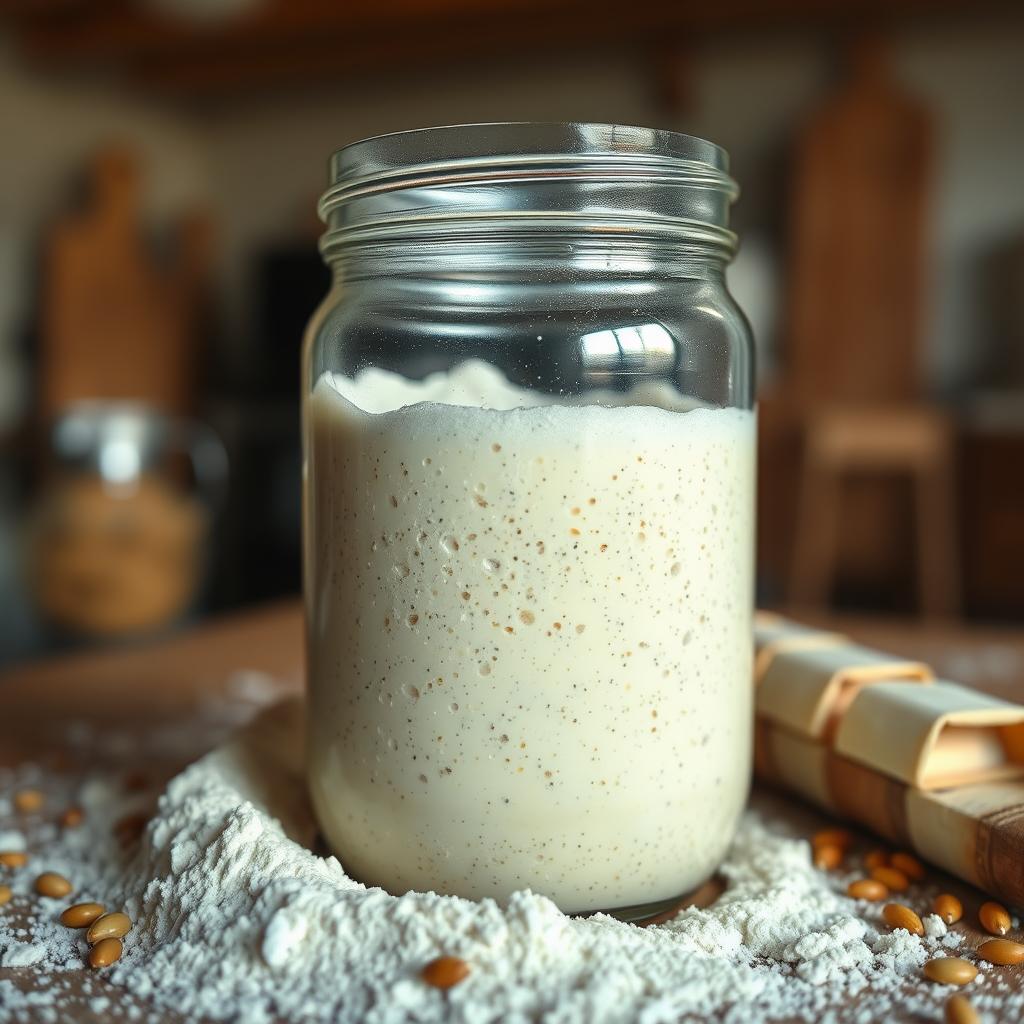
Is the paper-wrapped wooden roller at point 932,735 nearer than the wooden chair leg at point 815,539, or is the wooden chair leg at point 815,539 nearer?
the paper-wrapped wooden roller at point 932,735

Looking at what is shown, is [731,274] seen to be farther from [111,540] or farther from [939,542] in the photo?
[111,540]

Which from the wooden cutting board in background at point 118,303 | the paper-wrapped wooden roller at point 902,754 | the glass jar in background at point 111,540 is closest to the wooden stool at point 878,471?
the glass jar in background at point 111,540

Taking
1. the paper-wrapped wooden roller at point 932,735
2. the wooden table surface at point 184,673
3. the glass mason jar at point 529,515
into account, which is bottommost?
the wooden table surface at point 184,673


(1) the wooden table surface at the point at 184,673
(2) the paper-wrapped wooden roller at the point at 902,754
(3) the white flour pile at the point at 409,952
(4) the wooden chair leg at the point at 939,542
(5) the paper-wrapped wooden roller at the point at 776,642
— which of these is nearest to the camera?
(3) the white flour pile at the point at 409,952

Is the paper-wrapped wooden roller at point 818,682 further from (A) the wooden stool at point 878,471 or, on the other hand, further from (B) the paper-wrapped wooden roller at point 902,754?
(A) the wooden stool at point 878,471

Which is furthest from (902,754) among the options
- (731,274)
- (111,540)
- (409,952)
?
(731,274)

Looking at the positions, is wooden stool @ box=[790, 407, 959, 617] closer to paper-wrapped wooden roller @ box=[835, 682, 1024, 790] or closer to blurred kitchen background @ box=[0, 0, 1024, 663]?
blurred kitchen background @ box=[0, 0, 1024, 663]

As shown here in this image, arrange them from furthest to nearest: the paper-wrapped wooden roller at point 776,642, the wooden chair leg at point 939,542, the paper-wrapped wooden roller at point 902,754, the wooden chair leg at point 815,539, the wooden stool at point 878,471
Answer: the wooden chair leg at point 815,539 → the wooden chair leg at point 939,542 → the wooden stool at point 878,471 → the paper-wrapped wooden roller at point 776,642 → the paper-wrapped wooden roller at point 902,754

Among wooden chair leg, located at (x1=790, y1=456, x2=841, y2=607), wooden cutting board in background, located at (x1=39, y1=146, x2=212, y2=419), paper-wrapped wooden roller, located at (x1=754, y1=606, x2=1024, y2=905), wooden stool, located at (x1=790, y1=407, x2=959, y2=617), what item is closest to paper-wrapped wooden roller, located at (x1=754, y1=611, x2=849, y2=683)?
paper-wrapped wooden roller, located at (x1=754, y1=606, x2=1024, y2=905)
